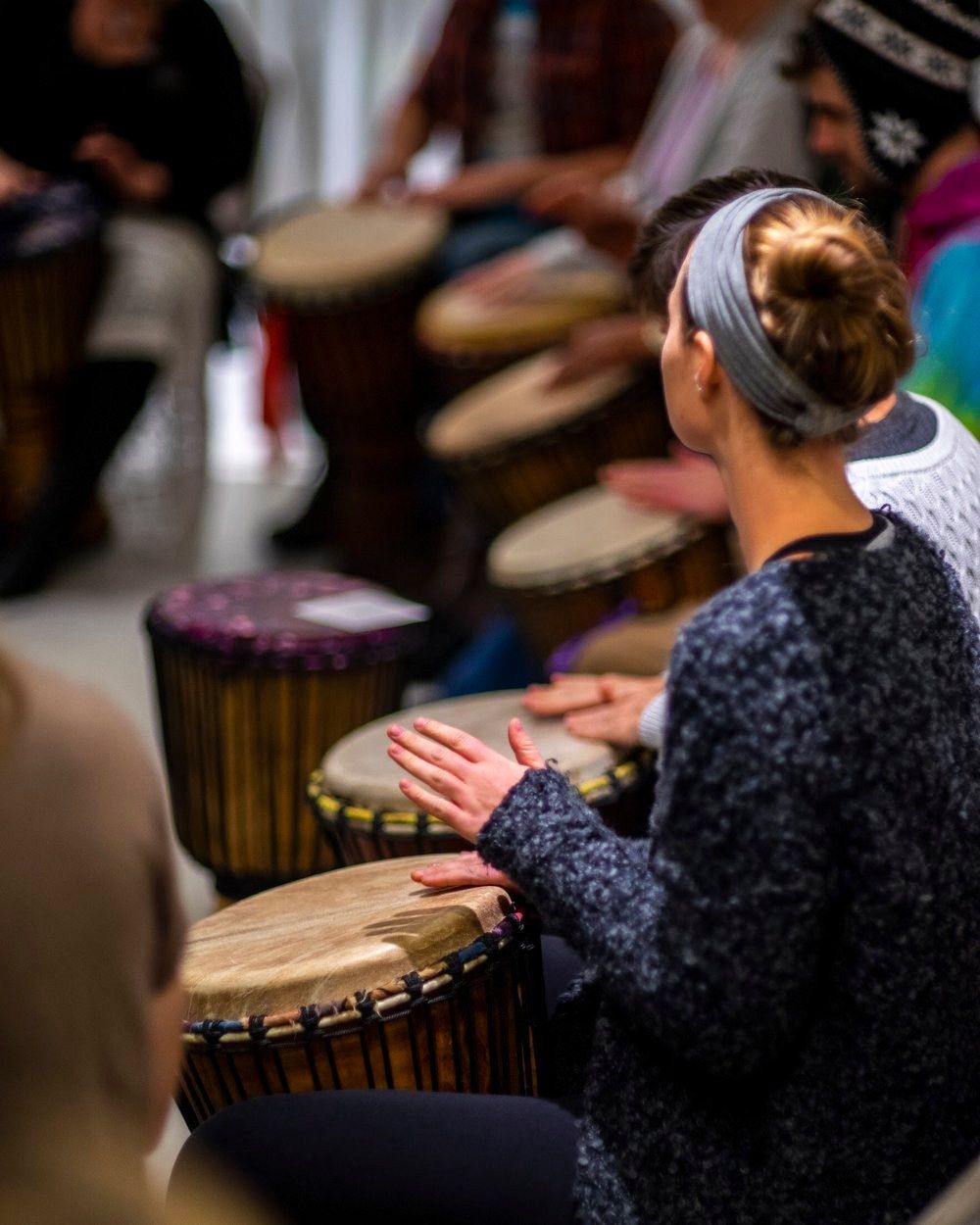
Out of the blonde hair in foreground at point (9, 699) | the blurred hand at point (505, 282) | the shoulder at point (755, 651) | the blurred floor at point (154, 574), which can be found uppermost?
the blonde hair in foreground at point (9, 699)

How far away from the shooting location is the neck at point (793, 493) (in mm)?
1100

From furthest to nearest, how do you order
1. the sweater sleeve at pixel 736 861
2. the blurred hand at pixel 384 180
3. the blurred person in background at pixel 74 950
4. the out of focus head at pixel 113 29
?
1. the blurred hand at pixel 384 180
2. the out of focus head at pixel 113 29
3. the sweater sleeve at pixel 736 861
4. the blurred person in background at pixel 74 950

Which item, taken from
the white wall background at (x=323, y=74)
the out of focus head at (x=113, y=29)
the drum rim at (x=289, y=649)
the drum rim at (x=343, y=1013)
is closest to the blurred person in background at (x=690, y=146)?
the drum rim at (x=289, y=649)

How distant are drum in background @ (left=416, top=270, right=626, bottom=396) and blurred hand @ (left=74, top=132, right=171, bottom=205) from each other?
992 mm

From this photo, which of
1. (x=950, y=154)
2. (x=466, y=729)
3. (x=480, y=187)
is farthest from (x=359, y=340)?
(x=466, y=729)

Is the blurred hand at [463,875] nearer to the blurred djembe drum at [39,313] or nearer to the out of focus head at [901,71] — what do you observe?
Answer: the out of focus head at [901,71]

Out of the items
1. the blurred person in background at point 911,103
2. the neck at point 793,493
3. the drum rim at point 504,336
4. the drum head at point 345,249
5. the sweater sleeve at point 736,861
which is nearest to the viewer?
the sweater sleeve at point 736,861

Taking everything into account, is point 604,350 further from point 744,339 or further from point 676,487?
point 744,339

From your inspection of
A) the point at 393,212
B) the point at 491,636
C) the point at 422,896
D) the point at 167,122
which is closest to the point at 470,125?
the point at 393,212

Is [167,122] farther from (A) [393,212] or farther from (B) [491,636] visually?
(B) [491,636]

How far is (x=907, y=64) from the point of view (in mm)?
2047

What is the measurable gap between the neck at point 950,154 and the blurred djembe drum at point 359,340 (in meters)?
1.68

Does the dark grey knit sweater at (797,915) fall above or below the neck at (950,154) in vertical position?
below

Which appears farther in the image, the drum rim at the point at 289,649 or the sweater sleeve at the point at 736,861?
the drum rim at the point at 289,649
